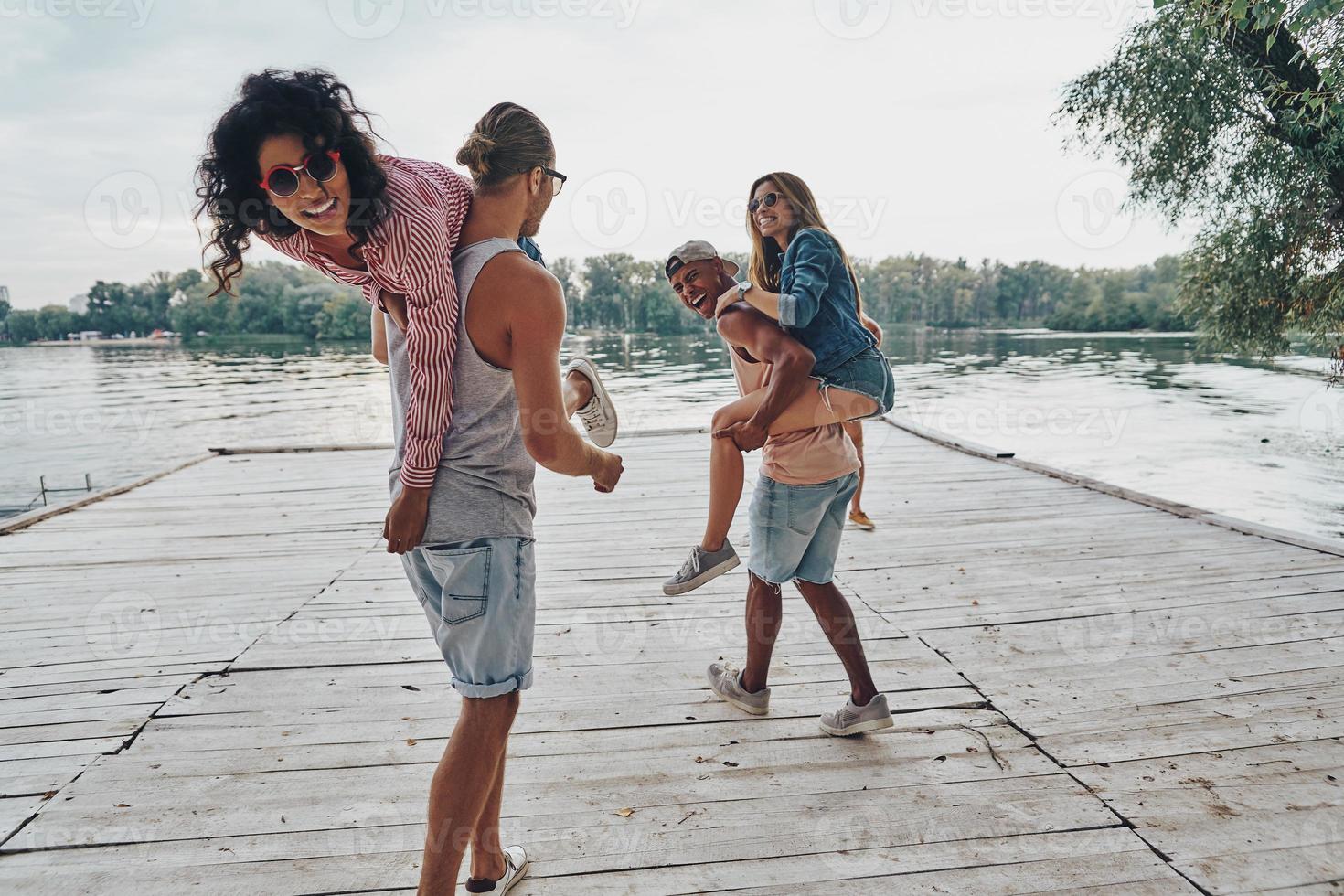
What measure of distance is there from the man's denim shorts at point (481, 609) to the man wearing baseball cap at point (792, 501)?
1128 millimetres

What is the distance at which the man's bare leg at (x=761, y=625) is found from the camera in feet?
8.87

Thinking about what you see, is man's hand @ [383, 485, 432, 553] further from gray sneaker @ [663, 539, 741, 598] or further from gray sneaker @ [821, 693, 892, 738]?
gray sneaker @ [821, 693, 892, 738]

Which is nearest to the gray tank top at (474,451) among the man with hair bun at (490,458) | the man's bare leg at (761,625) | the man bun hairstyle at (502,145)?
the man with hair bun at (490,458)

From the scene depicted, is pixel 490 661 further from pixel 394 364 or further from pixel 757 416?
pixel 757 416

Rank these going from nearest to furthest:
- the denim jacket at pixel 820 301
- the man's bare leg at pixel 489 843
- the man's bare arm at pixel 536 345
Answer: the man's bare arm at pixel 536 345 → the man's bare leg at pixel 489 843 → the denim jacket at pixel 820 301

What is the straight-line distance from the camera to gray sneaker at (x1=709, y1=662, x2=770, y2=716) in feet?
9.12

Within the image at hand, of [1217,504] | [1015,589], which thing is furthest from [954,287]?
[1015,589]

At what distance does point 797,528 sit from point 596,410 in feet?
3.05

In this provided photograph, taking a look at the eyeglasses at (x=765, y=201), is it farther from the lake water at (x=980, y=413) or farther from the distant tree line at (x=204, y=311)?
the distant tree line at (x=204, y=311)

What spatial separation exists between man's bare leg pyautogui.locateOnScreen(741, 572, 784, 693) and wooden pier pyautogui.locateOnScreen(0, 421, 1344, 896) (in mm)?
175

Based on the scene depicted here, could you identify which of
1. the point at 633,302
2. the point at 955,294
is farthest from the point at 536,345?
the point at 955,294

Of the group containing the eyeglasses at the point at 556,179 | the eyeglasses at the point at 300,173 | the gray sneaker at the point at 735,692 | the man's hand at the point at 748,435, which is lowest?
the gray sneaker at the point at 735,692

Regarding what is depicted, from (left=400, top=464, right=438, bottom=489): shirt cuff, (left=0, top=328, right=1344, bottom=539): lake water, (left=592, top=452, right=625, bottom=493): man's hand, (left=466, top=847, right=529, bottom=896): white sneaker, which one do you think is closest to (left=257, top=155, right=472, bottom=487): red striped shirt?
(left=400, top=464, right=438, bottom=489): shirt cuff

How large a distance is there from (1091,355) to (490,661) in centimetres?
5237
